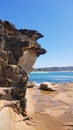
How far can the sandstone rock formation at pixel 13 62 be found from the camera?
338 inches

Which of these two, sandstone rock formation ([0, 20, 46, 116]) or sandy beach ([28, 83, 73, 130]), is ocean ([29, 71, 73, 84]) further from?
sandstone rock formation ([0, 20, 46, 116])

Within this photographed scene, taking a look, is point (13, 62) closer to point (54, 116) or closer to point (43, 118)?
point (43, 118)

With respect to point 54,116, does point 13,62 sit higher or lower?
higher

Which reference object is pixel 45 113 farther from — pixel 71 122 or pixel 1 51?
pixel 1 51

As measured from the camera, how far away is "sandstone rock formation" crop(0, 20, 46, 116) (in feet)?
28.1

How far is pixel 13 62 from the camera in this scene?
30.8 ft

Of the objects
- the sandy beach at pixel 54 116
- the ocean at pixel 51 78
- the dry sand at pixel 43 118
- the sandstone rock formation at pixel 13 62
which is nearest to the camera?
the dry sand at pixel 43 118

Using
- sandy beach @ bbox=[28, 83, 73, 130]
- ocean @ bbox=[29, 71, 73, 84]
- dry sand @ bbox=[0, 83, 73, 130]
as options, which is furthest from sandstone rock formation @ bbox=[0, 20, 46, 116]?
ocean @ bbox=[29, 71, 73, 84]

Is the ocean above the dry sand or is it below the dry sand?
below

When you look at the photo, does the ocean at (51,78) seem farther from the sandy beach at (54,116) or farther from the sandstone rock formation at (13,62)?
the sandstone rock formation at (13,62)

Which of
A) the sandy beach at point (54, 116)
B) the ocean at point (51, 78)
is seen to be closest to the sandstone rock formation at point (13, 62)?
the sandy beach at point (54, 116)

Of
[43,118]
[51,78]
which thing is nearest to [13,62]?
[43,118]

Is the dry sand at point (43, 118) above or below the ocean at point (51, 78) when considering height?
above

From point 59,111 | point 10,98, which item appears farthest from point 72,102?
point 10,98
